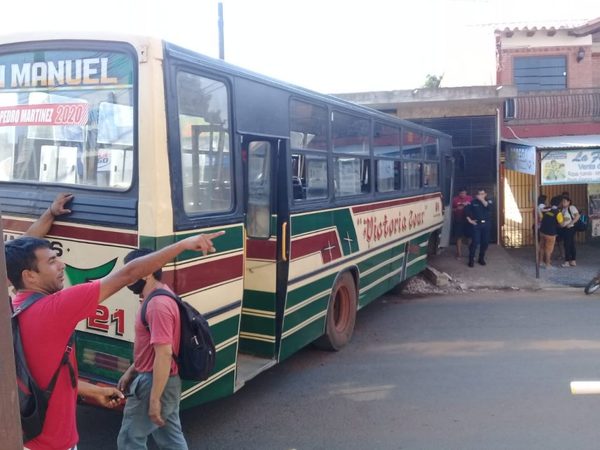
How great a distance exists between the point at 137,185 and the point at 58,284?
1.46 metres

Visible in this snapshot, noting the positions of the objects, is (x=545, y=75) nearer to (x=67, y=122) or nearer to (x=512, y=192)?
(x=512, y=192)

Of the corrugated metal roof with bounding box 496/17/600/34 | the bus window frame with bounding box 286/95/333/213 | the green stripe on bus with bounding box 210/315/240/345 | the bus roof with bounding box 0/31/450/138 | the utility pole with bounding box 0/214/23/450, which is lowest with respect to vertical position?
the green stripe on bus with bounding box 210/315/240/345

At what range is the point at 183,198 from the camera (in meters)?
4.09

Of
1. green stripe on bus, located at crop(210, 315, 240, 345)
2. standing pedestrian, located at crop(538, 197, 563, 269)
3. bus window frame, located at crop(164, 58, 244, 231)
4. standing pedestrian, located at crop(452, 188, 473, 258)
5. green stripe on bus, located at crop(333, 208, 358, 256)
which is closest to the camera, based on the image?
bus window frame, located at crop(164, 58, 244, 231)

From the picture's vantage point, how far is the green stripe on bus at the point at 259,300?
17.5ft

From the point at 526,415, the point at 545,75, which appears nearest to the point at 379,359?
the point at 526,415

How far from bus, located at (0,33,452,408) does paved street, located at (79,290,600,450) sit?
19.5 inches

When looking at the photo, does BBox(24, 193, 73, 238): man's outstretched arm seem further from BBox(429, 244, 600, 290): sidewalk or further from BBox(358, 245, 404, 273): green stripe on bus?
BBox(429, 244, 600, 290): sidewalk

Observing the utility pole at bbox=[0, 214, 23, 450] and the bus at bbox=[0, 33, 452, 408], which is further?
the bus at bbox=[0, 33, 452, 408]

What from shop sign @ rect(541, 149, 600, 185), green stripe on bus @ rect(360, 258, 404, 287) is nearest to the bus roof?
green stripe on bus @ rect(360, 258, 404, 287)

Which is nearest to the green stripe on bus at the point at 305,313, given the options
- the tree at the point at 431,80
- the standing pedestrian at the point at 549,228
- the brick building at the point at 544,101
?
the standing pedestrian at the point at 549,228

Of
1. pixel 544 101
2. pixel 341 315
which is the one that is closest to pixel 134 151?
pixel 341 315

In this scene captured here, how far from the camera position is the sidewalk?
1109 centimetres

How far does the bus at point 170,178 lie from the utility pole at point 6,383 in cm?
179
